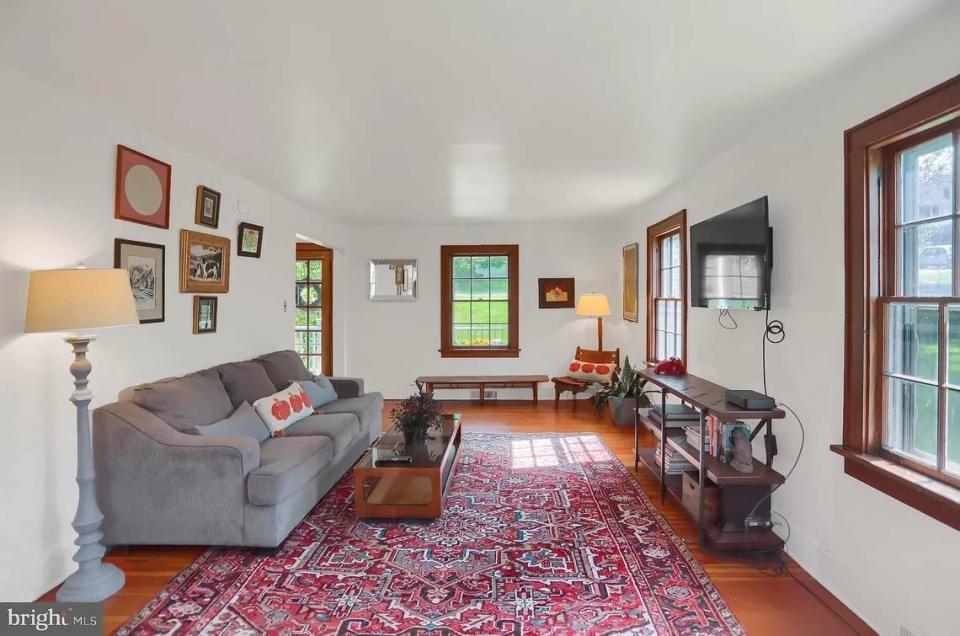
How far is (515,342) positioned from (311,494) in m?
4.23

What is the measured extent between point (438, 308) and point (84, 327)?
5.03 meters

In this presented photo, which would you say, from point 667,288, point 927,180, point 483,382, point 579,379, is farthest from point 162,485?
point 579,379

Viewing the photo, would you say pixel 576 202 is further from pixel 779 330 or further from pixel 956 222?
pixel 956 222

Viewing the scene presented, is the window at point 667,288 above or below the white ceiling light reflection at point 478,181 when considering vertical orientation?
below

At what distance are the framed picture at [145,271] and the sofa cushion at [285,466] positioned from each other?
1.14 meters

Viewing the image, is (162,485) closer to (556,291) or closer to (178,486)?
(178,486)

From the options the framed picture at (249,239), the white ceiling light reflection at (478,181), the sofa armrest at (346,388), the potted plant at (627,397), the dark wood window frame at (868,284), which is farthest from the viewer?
the potted plant at (627,397)

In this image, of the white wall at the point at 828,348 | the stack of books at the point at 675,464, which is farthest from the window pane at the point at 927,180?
the stack of books at the point at 675,464

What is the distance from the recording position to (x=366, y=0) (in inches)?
69.9

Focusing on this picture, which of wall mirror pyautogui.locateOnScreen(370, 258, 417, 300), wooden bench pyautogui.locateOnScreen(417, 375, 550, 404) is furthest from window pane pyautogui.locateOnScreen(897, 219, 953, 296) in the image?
wall mirror pyautogui.locateOnScreen(370, 258, 417, 300)

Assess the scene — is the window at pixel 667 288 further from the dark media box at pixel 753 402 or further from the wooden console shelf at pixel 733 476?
the dark media box at pixel 753 402

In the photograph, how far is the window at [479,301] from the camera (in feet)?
23.5

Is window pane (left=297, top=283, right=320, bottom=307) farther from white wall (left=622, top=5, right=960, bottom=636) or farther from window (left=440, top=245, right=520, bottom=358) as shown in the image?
white wall (left=622, top=5, right=960, bottom=636)

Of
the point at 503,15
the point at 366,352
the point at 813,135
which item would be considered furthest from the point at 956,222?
the point at 366,352
